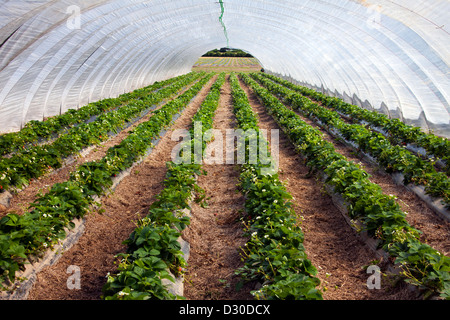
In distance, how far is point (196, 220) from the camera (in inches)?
209

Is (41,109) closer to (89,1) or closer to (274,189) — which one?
(89,1)

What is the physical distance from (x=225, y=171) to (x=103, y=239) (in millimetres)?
3552

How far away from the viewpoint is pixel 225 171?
7.64m

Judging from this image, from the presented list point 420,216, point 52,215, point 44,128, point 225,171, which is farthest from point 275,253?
point 44,128

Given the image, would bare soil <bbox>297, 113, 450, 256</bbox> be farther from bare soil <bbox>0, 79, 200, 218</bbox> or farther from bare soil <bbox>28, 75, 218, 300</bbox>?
bare soil <bbox>0, 79, 200, 218</bbox>

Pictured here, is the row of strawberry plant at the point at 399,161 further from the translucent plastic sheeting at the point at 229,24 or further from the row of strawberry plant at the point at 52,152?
the row of strawberry plant at the point at 52,152

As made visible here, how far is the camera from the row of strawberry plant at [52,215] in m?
3.40

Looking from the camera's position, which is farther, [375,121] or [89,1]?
[375,121]

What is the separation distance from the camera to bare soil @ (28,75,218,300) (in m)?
3.71

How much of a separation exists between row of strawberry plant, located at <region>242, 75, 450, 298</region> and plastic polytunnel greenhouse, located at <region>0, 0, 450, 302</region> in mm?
22

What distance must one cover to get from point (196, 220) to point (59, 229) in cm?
205

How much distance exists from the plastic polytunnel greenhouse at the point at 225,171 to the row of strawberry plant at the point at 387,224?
0.07ft

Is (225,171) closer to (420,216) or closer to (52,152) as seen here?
(52,152)
